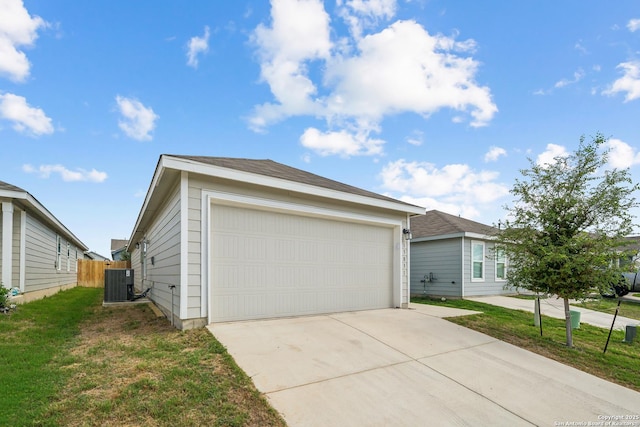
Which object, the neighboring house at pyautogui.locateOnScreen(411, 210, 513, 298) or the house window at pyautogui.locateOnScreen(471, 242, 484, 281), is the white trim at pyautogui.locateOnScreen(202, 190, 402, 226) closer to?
the neighboring house at pyautogui.locateOnScreen(411, 210, 513, 298)

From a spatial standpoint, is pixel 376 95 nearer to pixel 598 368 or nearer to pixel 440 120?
Answer: pixel 440 120

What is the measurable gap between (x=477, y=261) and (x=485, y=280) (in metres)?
0.91

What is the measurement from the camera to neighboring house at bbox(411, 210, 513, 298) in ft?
39.4

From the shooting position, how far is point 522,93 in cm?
975

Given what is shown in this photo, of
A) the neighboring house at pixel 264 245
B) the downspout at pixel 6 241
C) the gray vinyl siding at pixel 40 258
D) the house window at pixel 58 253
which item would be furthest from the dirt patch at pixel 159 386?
the house window at pixel 58 253

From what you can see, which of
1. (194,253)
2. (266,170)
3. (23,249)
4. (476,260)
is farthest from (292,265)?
(476,260)

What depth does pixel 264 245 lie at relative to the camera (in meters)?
6.11

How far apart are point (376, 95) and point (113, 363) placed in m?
9.61

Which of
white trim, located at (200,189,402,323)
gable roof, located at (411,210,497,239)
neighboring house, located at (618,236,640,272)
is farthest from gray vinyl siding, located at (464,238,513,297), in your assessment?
neighboring house, located at (618,236,640,272)

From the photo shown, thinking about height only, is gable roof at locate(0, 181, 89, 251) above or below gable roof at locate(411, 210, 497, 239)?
above

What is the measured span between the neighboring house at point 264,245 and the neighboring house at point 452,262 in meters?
4.74

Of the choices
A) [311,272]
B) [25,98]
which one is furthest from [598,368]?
[25,98]

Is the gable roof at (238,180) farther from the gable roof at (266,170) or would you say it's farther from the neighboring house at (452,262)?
the neighboring house at (452,262)

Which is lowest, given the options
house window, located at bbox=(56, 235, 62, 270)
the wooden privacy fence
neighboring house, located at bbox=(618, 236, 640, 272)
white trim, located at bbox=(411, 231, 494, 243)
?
the wooden privacy fence
